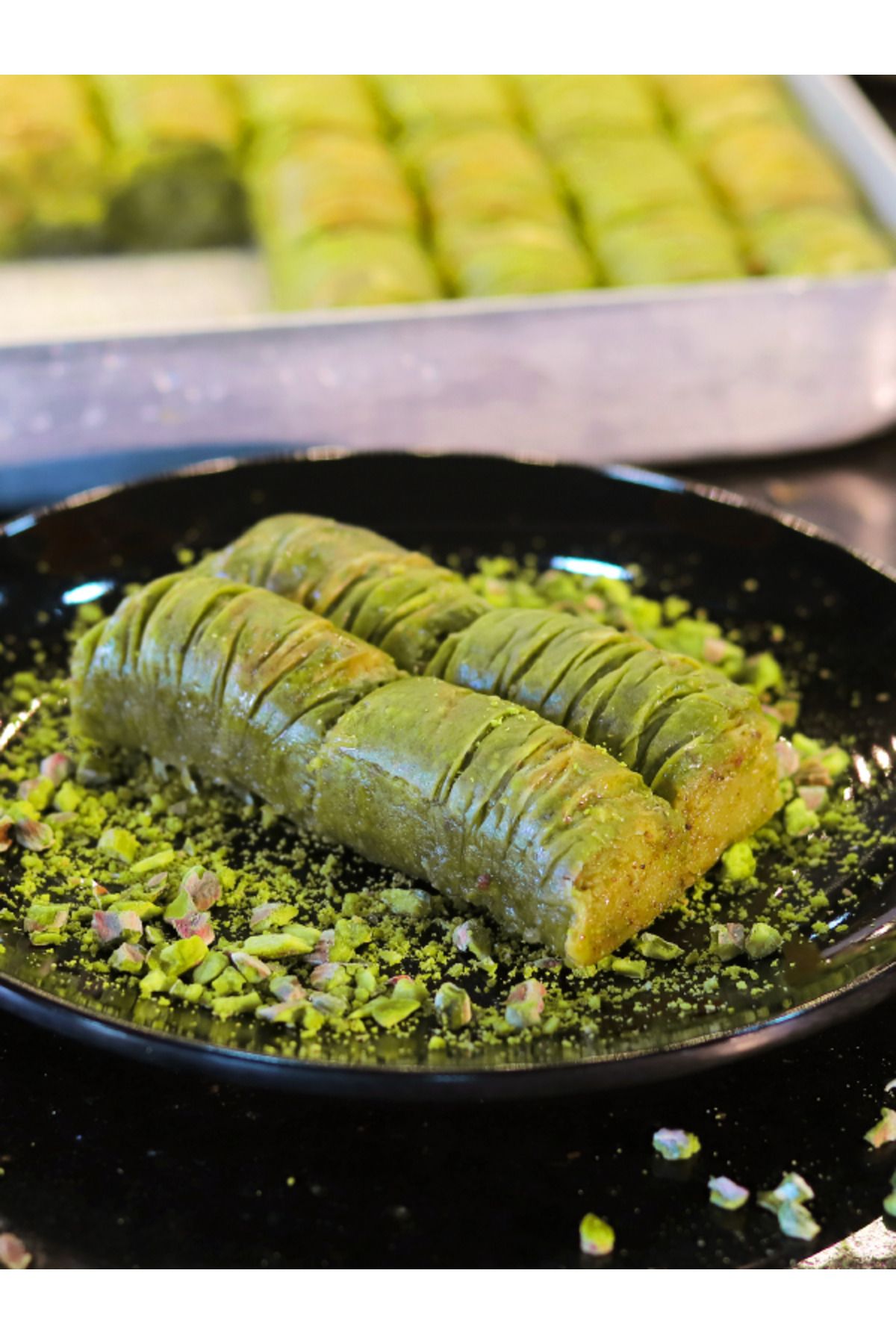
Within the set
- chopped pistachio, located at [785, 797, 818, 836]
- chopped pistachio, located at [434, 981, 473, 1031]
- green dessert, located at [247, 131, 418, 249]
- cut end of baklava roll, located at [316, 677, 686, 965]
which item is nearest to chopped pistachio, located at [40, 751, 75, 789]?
cut end of baklava roll, located at [316, 677, 686, 965]

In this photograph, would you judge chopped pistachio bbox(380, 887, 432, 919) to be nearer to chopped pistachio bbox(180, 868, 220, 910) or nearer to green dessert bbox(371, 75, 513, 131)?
chopped pistachio bbox(180, 868, 220, 910)

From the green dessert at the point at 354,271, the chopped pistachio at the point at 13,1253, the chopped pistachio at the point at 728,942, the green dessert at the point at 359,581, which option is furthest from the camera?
the green dessert at the point at 354,271

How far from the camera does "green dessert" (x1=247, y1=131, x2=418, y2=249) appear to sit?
14.2 feet

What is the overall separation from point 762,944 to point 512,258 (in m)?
2.35

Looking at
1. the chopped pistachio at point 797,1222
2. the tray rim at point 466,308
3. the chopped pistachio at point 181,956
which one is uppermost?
the tray rim at point 466,308

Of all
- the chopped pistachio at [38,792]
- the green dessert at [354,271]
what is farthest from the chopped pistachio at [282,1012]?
the green dessert at [354,271]

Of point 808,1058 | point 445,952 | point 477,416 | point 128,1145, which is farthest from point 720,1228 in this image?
point 477,416

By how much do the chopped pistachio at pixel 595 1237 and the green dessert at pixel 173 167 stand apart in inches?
143

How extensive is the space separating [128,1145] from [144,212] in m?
3.44

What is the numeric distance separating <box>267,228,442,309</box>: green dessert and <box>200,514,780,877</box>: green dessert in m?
1.10

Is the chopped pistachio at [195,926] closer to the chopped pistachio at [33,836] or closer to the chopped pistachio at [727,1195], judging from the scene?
the chopped pistachio at [33,836]

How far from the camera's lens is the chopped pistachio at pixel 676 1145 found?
216 cm

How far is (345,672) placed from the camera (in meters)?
2.69

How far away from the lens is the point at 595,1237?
204cm
